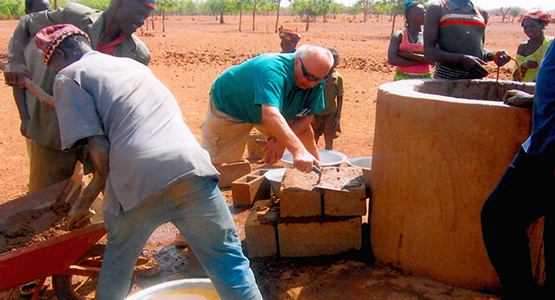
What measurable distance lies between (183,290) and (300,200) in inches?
44.6

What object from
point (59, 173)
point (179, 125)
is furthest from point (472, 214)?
point (59, 173)

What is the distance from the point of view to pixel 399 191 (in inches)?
122

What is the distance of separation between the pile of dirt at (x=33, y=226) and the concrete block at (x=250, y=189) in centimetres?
155

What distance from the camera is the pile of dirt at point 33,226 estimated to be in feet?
10.2

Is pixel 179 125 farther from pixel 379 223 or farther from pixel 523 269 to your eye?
pixel 523 269

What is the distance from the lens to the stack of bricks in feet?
11.0

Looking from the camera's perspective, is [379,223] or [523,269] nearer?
[523,269]

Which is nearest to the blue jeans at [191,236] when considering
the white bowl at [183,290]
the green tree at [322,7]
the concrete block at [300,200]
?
the white bowl at [183,290]

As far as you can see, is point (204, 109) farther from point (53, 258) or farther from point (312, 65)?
point (53, 258)

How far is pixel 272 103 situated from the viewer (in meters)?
3.06

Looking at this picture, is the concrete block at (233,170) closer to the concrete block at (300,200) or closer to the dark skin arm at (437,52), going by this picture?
the concrete block at (300,200)

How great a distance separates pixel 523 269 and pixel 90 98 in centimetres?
231

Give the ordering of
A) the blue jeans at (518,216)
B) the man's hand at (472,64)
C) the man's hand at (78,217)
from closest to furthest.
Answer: the blue jeans at (518,216), the man's hand at (78,217), the man's hand at (472,64)

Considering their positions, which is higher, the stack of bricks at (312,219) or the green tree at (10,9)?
the green tree at (10,9)
